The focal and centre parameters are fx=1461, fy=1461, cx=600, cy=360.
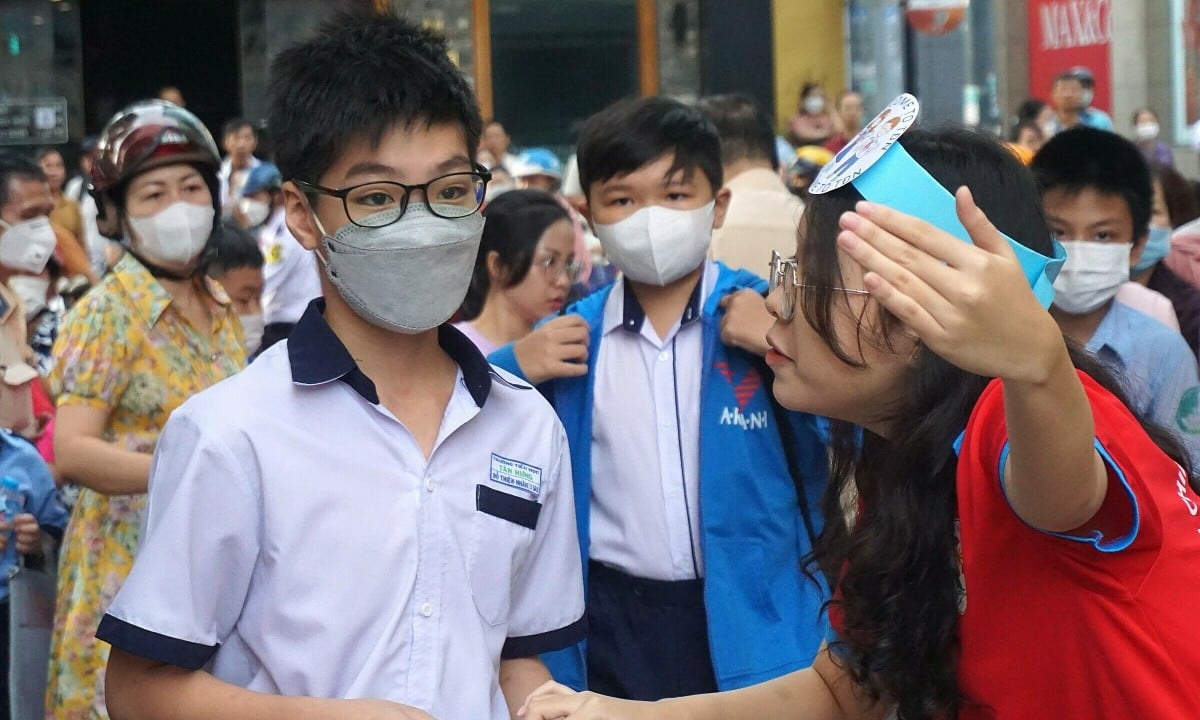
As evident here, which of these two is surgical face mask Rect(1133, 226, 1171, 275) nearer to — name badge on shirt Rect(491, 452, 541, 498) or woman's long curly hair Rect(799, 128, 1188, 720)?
woman's long curly hair Rect(799, 128, 1188, 720)

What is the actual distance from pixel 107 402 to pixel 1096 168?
2.76 m

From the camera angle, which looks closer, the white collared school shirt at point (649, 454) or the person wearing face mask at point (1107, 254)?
the white collared school shirt at point (649, 454)

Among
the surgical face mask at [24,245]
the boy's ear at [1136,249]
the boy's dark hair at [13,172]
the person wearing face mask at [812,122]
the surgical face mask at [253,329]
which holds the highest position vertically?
the person wearing face mask at [812,122]

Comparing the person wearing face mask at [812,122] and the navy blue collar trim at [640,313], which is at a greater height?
the person wearing face mask at [812,122]

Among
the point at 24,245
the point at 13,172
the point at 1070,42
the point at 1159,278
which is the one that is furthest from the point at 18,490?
the point at 1070,42

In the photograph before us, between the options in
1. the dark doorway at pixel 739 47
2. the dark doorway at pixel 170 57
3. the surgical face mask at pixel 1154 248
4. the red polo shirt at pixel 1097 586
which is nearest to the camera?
the red polo shirt at pixel 1097 586

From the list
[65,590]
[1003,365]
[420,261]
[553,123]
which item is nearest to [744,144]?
[65,590]

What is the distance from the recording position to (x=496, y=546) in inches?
92.0

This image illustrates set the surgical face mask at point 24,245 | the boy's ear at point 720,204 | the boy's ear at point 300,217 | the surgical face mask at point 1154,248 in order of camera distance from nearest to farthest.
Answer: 1. the boy's ear at point 300,217
2. the boy's ear at point 720,204
3. the surgical face mask at point 1154,248
4. the surgical face mask at point 24,245

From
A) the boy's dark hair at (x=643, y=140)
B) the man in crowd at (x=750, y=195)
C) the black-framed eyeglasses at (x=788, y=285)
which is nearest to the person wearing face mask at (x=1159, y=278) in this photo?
the man in crowd at (x=750, y=195)

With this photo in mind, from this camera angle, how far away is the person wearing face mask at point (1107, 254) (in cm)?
404

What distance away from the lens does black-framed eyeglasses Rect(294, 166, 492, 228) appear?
234 centimetres

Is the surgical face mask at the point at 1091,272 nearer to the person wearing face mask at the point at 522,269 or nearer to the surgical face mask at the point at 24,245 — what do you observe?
the person wearing face mask at the point at 522,269

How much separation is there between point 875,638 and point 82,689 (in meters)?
2.35
